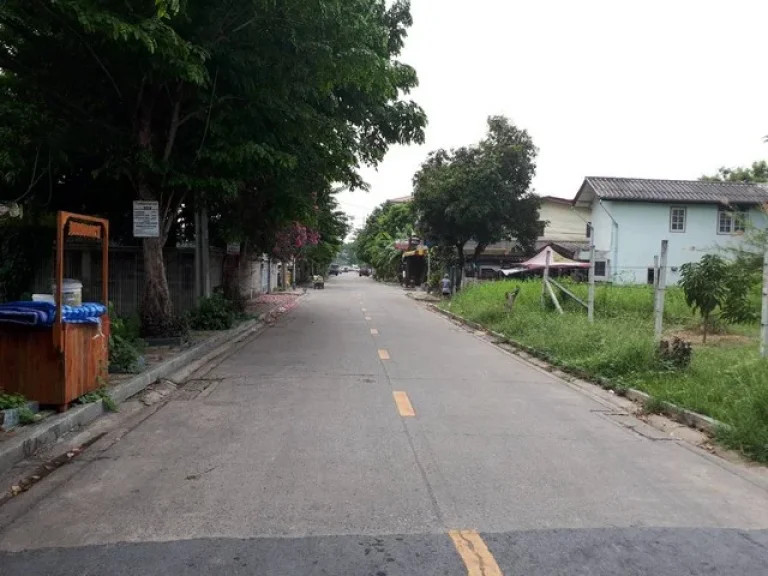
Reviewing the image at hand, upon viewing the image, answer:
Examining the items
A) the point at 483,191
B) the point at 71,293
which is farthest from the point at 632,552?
the point at 483,191

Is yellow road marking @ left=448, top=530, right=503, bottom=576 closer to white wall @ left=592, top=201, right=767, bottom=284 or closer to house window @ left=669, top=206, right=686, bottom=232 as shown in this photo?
white wall @ left=592, top=201, right=767, bottom=284

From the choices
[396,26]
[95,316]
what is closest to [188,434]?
[95,316]

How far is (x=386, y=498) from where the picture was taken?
5027mm

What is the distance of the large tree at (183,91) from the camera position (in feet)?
34.4

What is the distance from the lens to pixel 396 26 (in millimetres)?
19266

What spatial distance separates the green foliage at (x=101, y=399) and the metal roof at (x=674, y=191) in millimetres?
30703

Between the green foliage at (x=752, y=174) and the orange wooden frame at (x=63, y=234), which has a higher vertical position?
→ the green foliage at (x=752, y=174)

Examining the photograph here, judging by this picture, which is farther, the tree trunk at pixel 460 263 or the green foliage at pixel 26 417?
the tree trunk at pixel 460 263

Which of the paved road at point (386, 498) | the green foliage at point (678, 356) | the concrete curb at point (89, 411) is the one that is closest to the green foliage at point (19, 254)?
the concrete curb at point (89, 411)

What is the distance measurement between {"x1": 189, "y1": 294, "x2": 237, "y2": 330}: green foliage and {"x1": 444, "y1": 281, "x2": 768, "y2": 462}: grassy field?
7337mm

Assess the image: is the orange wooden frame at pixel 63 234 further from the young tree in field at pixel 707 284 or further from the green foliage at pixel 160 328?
the young tree in field at pixel 707 284

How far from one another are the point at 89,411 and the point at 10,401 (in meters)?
0.95

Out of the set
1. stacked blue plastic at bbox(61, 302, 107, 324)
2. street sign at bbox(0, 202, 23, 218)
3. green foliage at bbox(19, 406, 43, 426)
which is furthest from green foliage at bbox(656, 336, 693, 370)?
street sign at bbox(0, 202, 23, 218)

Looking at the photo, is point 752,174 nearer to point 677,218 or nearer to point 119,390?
point 677,218
